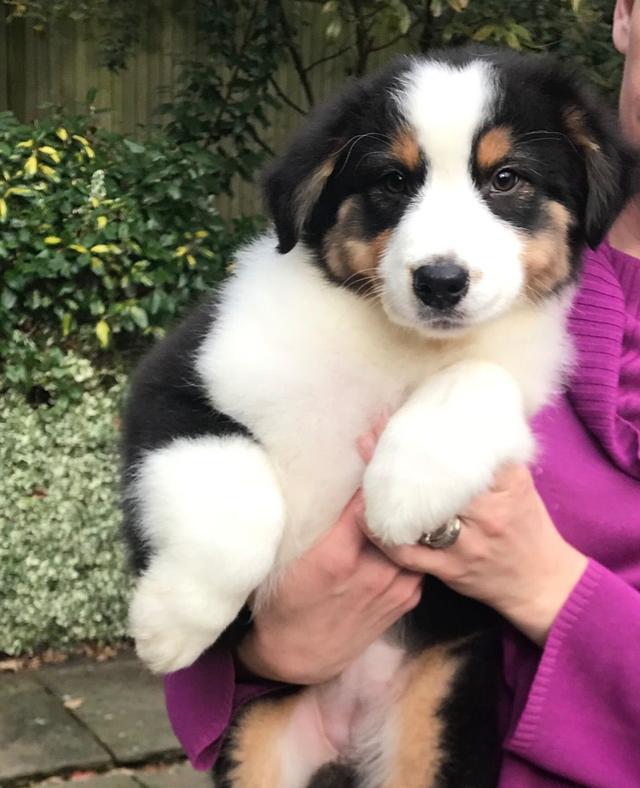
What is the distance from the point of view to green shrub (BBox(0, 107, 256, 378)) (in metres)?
3.83

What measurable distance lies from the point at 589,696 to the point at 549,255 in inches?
32.0

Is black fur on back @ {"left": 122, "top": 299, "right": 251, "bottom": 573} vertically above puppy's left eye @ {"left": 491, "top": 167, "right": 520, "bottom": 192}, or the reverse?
puppy's left eye @ {"left": 491, "top": 167, "right": 520, "bottom": 192}

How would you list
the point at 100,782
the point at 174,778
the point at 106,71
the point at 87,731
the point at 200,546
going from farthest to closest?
the point at 106,71, the point at 87,731, the point at 174,778, the point at 100,782, the point at 200,546

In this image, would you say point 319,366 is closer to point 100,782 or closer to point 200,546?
point 200,546

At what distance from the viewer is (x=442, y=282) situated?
5.70 feet

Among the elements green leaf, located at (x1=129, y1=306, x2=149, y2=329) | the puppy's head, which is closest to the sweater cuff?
the puppy's head

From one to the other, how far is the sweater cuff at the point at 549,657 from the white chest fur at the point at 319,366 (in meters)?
0.36

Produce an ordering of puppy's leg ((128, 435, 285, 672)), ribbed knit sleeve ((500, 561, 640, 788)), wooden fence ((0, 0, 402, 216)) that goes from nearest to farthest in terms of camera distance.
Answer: puppy's leg ((128, 435, 285, 672)) → ribbed knit sleeve ((500, 561, 640, 788)) → wooden fence ((0, 0, 402, 216))

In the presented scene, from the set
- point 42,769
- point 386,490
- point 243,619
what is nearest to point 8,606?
point 42,769

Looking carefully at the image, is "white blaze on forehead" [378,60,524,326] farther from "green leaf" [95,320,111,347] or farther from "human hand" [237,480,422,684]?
"green leaf" [95,320,111,347]

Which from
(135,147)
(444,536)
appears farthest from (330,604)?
(135,147)

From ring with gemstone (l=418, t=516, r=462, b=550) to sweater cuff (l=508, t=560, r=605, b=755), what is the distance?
0.24 metres

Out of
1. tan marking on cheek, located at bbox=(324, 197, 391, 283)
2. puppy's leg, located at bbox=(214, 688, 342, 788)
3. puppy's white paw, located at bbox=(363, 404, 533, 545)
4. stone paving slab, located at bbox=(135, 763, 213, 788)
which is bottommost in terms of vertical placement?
stone paving slab, located at bbox=(135, 763, 213, 788)

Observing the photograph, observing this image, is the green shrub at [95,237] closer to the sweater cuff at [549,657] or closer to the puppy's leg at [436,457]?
the puppy's leg at [436,457]
